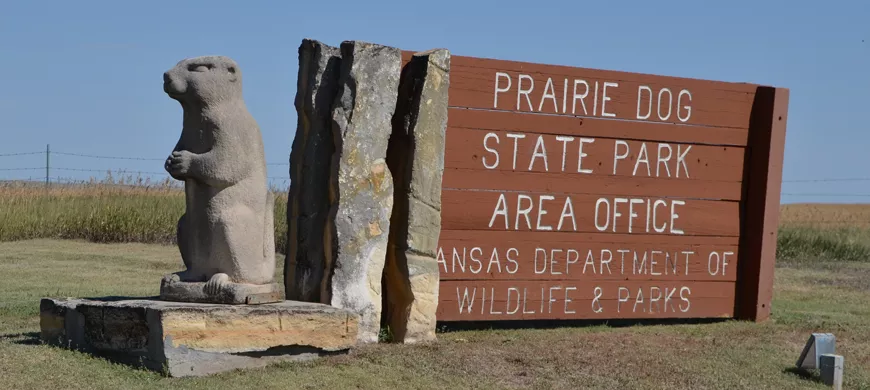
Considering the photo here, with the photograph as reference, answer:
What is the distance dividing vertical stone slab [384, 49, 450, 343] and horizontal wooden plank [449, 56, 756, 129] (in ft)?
1.48

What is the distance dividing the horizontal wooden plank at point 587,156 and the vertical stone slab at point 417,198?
1.62 ft

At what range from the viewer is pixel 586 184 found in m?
9.10

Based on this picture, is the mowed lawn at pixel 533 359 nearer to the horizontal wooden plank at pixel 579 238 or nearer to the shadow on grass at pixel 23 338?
the shadow on grass at pixel 23 338

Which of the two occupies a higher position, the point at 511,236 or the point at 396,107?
the point at 396,107

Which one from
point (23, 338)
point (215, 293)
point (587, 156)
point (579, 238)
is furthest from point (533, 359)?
point (23, 338)

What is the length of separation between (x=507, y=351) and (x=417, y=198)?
1.26 meters

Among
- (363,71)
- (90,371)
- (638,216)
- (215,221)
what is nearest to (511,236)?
(638,216)

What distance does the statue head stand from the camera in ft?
22.5

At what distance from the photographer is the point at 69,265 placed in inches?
518

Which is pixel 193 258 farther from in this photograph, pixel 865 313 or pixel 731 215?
pixel 865 313

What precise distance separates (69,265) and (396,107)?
6.62 metres

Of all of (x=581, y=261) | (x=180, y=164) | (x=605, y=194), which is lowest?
(x=581, y=261)

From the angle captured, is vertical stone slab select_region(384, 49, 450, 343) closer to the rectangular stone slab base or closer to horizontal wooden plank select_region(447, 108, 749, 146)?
horizontal wooden plank select_region(447, 108, 749, 146)

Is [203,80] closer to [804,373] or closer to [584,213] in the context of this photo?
[584,213]
